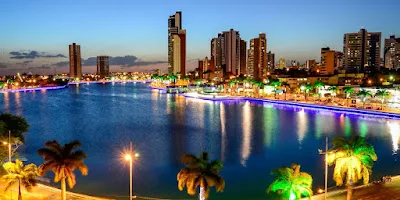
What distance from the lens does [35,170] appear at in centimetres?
1541

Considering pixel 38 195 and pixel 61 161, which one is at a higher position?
pixel 61 161

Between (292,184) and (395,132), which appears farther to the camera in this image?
(395,132)

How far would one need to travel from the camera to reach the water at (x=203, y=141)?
76.9 ft

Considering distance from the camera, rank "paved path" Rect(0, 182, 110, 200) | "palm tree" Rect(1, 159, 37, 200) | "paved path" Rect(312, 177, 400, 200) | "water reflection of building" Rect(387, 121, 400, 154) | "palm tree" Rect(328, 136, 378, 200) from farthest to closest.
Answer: "water reflection of building" Rect(387, 121, 400, 154), "paved path" Rect(0, 182, 110, 200), "paved path" Rect(312, 177, 400, 200), "palm tree" Rect(328, 136, 378, 200), "palm tree" Rect(1, 159, 37, 200)

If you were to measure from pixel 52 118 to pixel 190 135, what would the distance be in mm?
27751

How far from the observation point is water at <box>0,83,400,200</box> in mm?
23453

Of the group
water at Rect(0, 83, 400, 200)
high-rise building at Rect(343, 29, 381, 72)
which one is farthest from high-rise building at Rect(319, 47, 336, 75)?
water at Rect(0, 83, 400, 200)

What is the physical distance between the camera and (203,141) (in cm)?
3675

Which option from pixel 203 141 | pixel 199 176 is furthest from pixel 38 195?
pixel 203 141

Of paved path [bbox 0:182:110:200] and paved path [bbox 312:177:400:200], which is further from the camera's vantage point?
paved path [bbox 0:182:110:200]

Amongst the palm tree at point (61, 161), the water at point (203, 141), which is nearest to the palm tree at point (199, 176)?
the palm tree at point (61, 161)

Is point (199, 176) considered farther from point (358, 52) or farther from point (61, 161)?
point (358, 52)

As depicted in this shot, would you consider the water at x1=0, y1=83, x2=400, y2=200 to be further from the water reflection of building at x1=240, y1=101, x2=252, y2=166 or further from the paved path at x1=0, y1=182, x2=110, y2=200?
the paved path at x1=0, y1=182, x2=110, y2=200

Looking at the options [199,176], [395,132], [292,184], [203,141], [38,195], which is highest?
[199,176]
